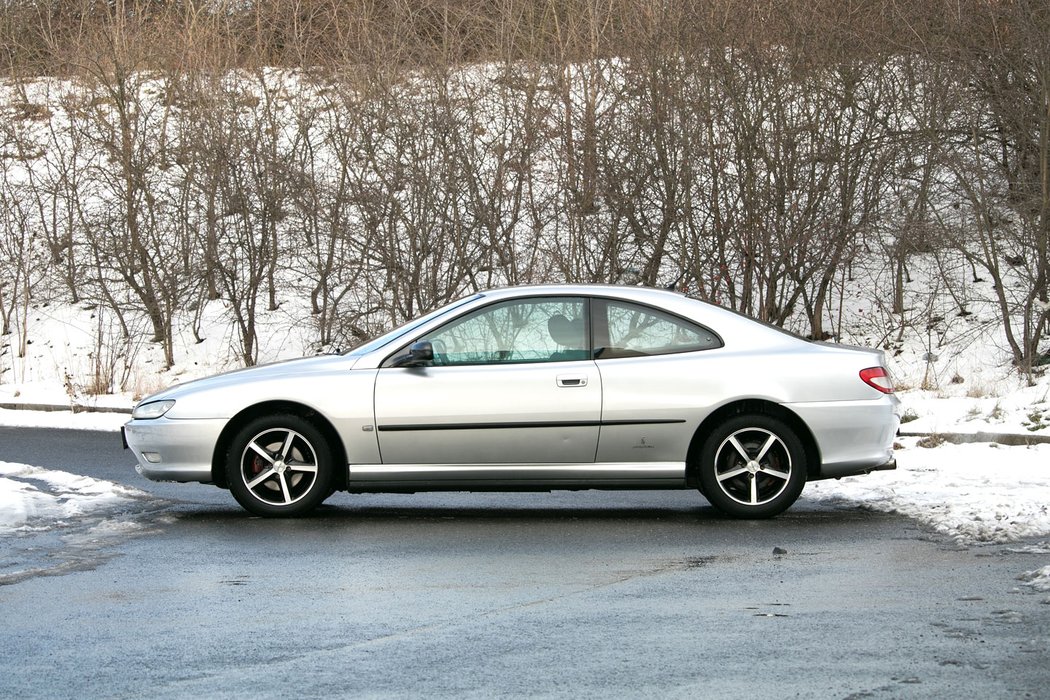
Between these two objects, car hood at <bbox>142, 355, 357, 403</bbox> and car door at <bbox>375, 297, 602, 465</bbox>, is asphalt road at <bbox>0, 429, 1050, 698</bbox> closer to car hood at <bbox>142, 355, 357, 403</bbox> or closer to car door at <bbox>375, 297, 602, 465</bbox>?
car door at <bbox>375, 297, 602, 465</bbox>

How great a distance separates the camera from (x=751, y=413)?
9.51 m

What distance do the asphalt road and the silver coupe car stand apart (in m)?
0.32

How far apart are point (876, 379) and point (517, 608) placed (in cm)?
383

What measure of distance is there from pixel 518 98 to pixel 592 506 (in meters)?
12.9

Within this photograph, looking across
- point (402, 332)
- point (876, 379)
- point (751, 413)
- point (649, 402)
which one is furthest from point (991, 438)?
point (402, 332)

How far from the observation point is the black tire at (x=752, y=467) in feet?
30.9

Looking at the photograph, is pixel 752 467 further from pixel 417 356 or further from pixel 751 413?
pixel 417 356

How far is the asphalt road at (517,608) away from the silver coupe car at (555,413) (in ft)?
1.05

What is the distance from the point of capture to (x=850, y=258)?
2038 cm

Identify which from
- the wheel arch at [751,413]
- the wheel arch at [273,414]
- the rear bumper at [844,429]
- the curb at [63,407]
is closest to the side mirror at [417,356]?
the wheel arch at [273,414]

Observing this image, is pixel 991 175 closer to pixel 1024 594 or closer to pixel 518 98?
pixel 518 98

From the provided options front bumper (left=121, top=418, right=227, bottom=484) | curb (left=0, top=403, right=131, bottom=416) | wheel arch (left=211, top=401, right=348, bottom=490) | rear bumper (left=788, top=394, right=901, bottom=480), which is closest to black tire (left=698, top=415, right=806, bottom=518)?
rear bumper (left=788, top=394, right=901, bottom=480)

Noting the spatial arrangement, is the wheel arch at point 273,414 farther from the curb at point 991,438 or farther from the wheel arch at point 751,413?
the curb at point 991,438

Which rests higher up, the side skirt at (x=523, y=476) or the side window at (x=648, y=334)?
the side window at (x=648, y=334)
